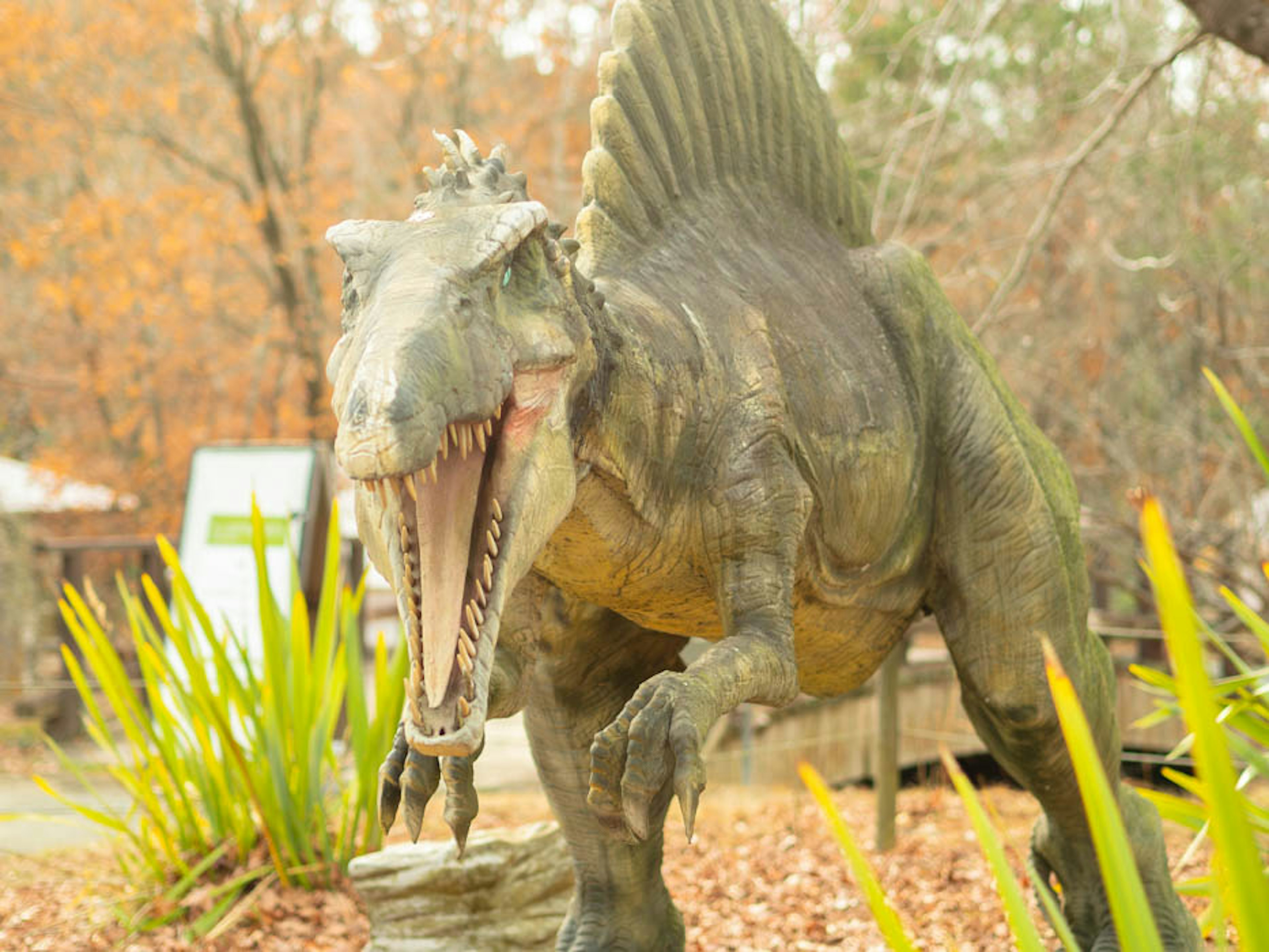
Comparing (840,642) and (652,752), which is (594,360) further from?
(840,642)

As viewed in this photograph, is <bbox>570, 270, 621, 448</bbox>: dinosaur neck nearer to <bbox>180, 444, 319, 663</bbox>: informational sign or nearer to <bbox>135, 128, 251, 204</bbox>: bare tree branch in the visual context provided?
<bbox>180, 444, 319, 663</bbox>: informational sign

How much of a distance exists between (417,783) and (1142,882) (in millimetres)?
1524

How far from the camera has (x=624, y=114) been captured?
7.50 ft

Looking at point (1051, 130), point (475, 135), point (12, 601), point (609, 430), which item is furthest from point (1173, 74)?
point (12, 601)

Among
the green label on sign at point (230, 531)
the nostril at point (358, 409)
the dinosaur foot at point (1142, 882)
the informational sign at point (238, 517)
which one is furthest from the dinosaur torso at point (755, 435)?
the green label on sign at point (230, 531)

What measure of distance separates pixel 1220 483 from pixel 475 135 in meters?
6.55

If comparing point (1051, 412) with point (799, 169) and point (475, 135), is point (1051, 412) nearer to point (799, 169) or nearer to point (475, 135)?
point (475, 135)

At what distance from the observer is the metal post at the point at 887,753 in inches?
Result: 219

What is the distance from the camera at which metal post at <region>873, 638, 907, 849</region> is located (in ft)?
18.3

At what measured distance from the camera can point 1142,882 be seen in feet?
8.86

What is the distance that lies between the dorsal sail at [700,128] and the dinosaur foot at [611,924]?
1198 mm

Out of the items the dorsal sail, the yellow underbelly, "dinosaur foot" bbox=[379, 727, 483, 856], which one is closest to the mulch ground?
the yellow underbelly

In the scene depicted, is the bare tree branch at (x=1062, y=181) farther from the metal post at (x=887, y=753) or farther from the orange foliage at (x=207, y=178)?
the orange foliage at (x=207, y=178)

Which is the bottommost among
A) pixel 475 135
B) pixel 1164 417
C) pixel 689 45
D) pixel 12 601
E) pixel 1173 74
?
pixel 12 601
